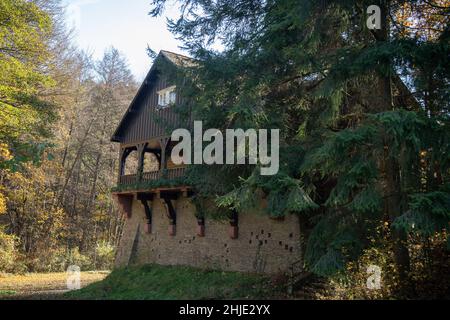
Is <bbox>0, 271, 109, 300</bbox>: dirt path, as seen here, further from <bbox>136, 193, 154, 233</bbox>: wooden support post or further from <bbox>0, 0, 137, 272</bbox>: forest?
<bbox>136, 193, 154, 233</bbox>: wooden support post

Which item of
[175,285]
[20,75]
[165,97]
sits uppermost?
[165,97]

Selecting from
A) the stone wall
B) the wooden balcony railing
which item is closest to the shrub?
the stone wall

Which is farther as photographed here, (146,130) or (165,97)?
(146,130)

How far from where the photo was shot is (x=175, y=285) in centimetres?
1334

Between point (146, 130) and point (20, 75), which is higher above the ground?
point (20, 75)

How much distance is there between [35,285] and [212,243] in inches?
397

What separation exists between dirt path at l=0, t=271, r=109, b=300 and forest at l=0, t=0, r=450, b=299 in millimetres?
6546

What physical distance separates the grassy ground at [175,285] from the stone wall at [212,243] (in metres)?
0.46

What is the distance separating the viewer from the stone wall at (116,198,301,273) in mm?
11633

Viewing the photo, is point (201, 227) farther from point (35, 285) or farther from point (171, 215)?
point (35, 285)

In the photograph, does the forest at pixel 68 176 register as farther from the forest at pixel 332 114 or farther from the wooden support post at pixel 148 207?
the forest at pixel 332 114

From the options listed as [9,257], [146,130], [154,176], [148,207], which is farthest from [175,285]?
[9,257]

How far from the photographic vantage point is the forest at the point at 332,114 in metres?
6.20

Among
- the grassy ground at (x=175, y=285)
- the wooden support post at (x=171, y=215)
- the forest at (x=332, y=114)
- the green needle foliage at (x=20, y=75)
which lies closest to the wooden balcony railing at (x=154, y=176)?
the wooden support post at (x=171, y=215)
